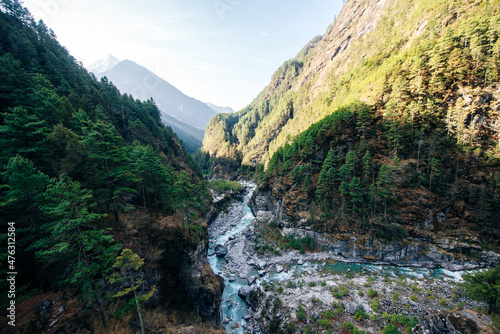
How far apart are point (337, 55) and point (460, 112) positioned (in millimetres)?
99442

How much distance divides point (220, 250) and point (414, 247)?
40.7m

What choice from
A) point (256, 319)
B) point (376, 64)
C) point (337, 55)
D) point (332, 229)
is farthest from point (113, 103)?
point (337, 55)

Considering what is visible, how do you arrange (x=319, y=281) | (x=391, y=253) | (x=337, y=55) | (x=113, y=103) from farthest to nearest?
(x=337, y=55)
(x=113, y=103)
(x=391, y=253)
(x=319, y=281)

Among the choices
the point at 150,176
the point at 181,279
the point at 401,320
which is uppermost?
the point at 150,176

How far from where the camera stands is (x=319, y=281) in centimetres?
2969

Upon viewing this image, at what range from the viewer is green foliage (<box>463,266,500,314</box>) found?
16.7 meters

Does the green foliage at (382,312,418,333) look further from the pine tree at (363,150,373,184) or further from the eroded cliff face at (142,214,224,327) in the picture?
the pine tree at (363,150,373,184)

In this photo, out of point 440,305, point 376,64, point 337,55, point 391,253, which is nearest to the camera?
point 440,305

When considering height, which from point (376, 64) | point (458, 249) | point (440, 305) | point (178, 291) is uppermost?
point (376, 64)

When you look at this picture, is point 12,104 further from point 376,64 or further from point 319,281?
point 376,64

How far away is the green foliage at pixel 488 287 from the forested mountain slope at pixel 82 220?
30.2 meters

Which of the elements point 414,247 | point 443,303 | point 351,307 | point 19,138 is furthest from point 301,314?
point 19,138

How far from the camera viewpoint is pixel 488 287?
1680 cm

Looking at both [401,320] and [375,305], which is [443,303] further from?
[375,305]
